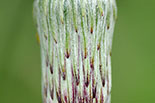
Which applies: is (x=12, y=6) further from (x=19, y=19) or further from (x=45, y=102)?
(x=45, y=102)

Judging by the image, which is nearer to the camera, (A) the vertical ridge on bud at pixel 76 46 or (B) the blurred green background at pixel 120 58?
(A) the vertical ridge on bud at pixel 76 46

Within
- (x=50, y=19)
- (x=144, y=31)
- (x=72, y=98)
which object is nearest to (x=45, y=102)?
(x=72, y=98)

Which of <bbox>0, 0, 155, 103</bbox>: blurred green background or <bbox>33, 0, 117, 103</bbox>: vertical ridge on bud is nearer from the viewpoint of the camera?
<bbox>33, 0, 117, 103</bbox>: vertical ridge on bud

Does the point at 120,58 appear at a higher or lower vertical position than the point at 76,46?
lower
